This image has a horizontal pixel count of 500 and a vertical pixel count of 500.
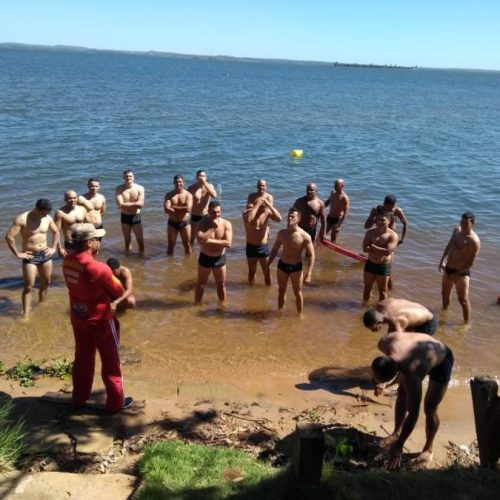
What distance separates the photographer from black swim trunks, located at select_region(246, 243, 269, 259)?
9.36 meters

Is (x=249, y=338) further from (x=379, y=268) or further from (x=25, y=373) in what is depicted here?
(x=25, y=373)

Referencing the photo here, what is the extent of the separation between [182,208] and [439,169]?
1490 cm

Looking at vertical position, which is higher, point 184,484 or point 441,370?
point 441,370

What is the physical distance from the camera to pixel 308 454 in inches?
153

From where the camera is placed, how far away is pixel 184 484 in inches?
170

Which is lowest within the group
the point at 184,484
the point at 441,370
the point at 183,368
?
the point at 183,368

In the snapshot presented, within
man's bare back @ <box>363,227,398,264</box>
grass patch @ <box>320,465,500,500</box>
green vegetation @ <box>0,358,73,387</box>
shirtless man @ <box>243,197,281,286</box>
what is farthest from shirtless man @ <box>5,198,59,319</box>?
grass patch @ <box>320,465,500,500</box>

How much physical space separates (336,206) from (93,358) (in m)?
7.53

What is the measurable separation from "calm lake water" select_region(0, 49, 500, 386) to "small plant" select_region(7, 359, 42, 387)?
1.87ft

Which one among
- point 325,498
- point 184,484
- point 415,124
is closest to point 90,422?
point 184,484

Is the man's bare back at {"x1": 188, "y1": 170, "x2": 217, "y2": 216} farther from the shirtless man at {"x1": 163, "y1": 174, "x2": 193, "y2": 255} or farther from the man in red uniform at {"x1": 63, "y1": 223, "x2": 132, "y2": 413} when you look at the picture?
the man in red uniform at {"x1": 63, "y1": 223, "x2": 132, "y2": 413}

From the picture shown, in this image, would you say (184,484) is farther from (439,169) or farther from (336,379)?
(439,169)

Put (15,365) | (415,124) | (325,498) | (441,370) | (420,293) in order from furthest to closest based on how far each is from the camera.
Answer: (415,124)
(420,293)
(15,365)
(441,370)
(325,498)

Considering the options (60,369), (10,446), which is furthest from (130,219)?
(10,446)
